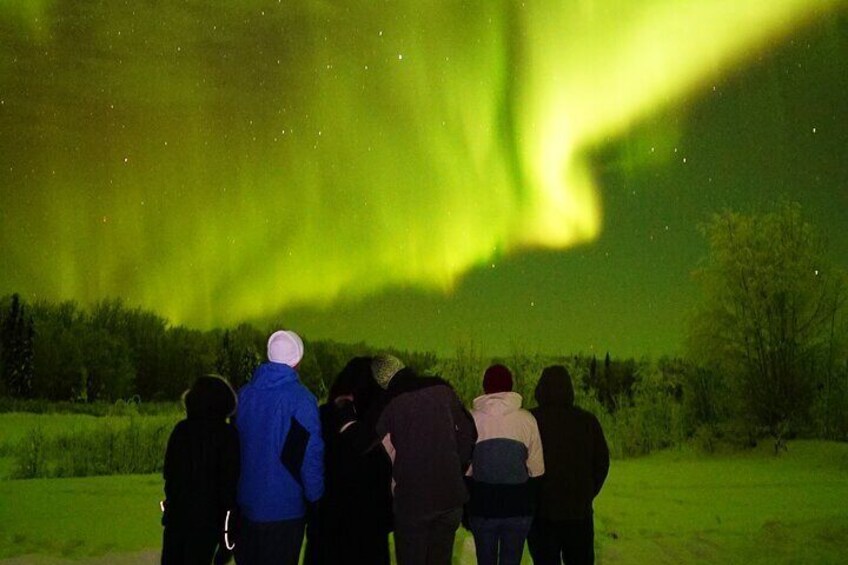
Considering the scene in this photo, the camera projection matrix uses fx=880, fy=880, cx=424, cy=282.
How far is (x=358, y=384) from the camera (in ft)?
16.1

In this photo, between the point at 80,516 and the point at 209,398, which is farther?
the point at 80,516

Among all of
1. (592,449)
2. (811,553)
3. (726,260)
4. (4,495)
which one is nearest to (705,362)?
(726,260)

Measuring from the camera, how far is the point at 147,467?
19.6 metres

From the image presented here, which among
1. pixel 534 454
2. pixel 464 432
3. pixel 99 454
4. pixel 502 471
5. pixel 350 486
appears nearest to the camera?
pixel 350 486

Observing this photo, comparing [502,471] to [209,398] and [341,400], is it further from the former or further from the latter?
[209,398]

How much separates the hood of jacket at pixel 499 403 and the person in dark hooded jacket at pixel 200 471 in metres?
1.65

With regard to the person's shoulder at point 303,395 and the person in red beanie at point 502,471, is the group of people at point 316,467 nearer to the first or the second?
the person's shoulder at point 303,395

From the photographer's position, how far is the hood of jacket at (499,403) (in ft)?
18.4

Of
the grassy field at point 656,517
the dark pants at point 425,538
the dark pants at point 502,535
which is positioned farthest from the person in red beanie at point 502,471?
the grassy field at point 656,517

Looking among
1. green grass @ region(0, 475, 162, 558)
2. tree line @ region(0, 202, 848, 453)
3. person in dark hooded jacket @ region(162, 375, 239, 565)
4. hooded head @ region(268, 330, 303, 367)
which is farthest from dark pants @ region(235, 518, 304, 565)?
tree line @ region(0, 202, 848, 453)

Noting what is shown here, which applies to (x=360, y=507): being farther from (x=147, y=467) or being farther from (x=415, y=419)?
(x=147, y=467)

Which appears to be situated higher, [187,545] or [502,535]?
[187,545]

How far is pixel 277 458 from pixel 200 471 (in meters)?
0.41

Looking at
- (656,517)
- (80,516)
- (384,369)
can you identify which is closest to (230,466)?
(384,369)
